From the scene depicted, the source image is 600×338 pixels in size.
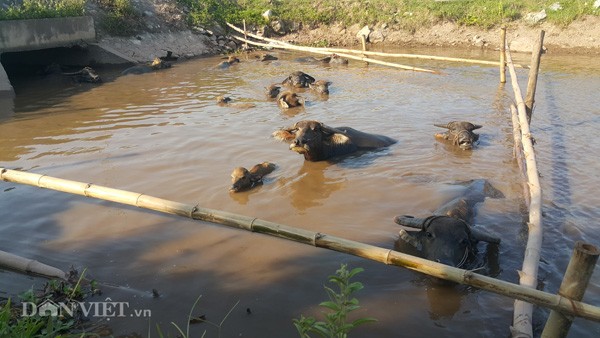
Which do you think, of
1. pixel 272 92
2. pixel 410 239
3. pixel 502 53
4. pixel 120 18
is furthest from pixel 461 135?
pixel 120 18

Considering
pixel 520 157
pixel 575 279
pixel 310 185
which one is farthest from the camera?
pixel 520 157

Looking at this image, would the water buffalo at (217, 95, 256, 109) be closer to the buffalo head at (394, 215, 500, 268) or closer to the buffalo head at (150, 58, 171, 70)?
the buffalo head at (150, 58, 171, 70)

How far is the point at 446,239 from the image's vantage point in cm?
409

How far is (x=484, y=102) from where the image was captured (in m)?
11.3

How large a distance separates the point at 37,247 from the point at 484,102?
10219 millimetres

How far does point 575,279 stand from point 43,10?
644 inches

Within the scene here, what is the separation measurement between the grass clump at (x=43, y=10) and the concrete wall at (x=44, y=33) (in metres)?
0.33

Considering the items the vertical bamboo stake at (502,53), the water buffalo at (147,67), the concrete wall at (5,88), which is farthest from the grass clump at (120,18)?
the vertical bamboo stake at (502,53)

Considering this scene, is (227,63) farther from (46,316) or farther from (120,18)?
(46,316)

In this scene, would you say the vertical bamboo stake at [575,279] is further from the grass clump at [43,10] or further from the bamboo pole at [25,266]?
the grass clump at [43,10]

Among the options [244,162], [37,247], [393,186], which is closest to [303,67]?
[244,162]

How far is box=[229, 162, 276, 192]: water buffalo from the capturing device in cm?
614

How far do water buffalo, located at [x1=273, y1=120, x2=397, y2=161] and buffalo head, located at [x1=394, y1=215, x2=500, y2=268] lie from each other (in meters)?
2.94

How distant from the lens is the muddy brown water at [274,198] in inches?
148
